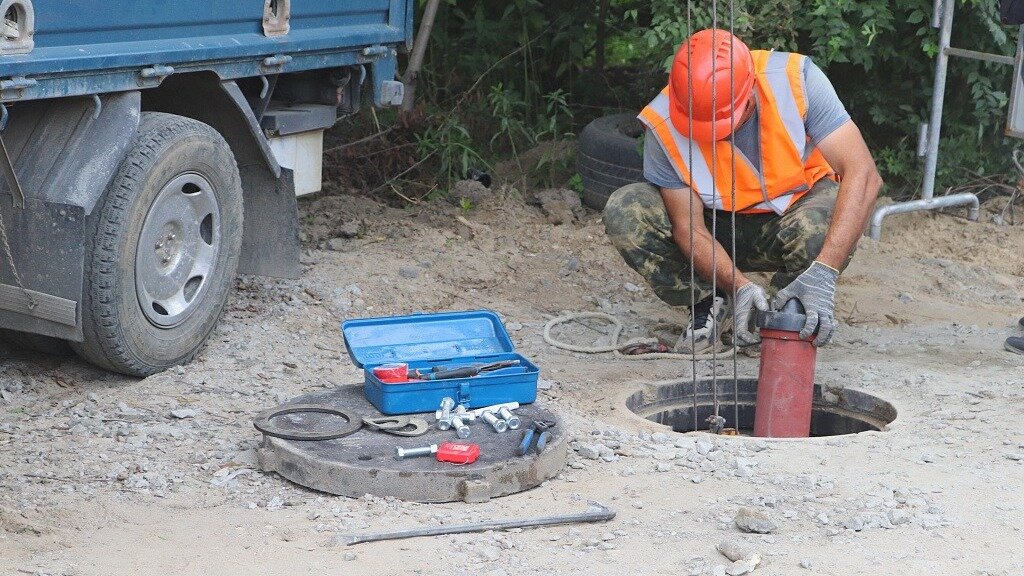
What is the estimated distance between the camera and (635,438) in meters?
3.95

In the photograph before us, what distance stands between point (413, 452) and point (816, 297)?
5.17 feet

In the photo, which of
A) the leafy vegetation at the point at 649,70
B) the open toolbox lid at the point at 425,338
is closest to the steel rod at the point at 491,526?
the open toolbox lid at the point at 425,338

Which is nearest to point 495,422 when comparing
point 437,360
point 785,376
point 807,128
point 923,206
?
point 437,360

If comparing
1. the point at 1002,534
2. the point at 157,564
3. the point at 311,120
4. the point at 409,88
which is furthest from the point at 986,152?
the point at 157,564

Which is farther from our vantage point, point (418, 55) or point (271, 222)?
point (418, 55)

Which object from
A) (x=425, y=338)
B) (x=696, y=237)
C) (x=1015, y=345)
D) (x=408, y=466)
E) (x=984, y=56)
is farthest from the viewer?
(x=984, y=56)

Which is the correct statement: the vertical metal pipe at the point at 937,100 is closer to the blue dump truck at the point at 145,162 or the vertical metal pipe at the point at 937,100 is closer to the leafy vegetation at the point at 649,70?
the leafy vegetation at the point at 649,70

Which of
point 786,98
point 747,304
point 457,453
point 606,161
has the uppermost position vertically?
point 786,98

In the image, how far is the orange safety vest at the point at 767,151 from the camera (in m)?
4.68

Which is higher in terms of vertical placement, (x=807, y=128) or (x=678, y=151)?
(x=807, y=128)

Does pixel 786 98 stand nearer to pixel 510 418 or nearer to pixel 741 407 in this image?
pixel 741 407

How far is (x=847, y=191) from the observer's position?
4.51 m

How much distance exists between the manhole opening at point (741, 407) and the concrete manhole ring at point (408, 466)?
40.5 inches

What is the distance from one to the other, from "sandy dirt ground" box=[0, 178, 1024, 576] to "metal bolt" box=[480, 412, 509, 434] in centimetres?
22
